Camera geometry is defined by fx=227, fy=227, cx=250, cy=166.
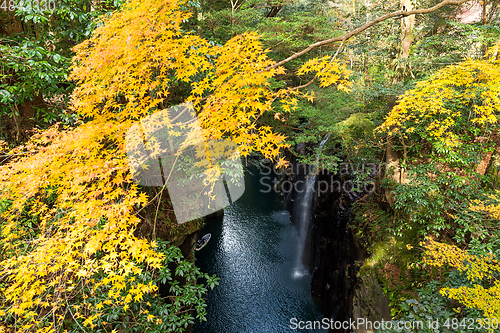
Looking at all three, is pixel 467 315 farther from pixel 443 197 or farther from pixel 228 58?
pixel 228 58

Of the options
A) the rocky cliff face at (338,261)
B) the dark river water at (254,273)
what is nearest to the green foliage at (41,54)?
the dark river water at (254,273)

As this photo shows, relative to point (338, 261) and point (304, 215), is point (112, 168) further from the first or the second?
point (304, 215)

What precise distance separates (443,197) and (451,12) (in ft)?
29.1

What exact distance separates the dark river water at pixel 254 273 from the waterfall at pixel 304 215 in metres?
Answer: 0.31

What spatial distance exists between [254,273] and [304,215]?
4.24 metres

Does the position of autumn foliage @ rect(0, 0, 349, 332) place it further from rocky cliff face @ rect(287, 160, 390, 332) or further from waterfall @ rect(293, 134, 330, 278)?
waterfall @ rect(293, 134, 330, 278)

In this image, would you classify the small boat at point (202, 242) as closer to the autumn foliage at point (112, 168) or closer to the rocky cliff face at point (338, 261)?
the rocky cliff face at point (338, 261)

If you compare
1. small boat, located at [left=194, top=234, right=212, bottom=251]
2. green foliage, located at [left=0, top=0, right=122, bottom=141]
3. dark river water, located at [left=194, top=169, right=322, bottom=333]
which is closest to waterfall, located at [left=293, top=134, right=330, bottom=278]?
dark river water, located at [left=194, top=169, right=322, bottom=333]

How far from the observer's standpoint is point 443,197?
5379 mm

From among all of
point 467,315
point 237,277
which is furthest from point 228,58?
point 237,277

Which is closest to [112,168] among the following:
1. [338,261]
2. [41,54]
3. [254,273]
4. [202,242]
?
[41,54]

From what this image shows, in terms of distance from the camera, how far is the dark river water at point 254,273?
352 inches

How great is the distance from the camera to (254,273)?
11234 mm

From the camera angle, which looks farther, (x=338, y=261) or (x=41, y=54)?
(x=338, y=261)
